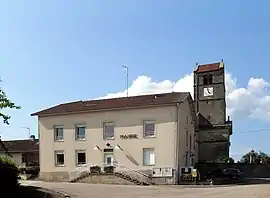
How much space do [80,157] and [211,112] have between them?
31.9 meters

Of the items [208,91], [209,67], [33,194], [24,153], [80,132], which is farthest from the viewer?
[209,67]

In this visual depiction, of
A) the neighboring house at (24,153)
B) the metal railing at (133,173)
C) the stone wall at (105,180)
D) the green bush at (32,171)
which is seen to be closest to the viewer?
the stone wall at (105,180)

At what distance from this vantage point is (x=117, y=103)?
51.2 meters

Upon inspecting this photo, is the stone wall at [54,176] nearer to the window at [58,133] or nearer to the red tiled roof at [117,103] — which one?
the window at [58,133]

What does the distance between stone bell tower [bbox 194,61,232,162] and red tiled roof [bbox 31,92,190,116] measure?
867 inches

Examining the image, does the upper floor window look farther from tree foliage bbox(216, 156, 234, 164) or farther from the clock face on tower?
tree foliage bbox(216, 156, 234, 164)

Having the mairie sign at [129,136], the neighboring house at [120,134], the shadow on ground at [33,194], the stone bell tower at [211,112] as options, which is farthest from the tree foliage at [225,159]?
the shadow on ground at [33,194]

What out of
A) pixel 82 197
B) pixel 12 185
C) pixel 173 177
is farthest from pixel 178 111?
pixel 12 185

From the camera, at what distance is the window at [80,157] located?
50.0 m

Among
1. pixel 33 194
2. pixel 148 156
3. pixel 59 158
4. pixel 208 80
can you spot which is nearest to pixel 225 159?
pixel 208 80

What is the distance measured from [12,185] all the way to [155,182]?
22265 millimetres

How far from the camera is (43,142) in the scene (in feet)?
173

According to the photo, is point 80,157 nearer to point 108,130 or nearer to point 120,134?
point 108,130

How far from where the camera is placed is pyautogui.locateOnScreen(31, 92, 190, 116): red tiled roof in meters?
47.6
